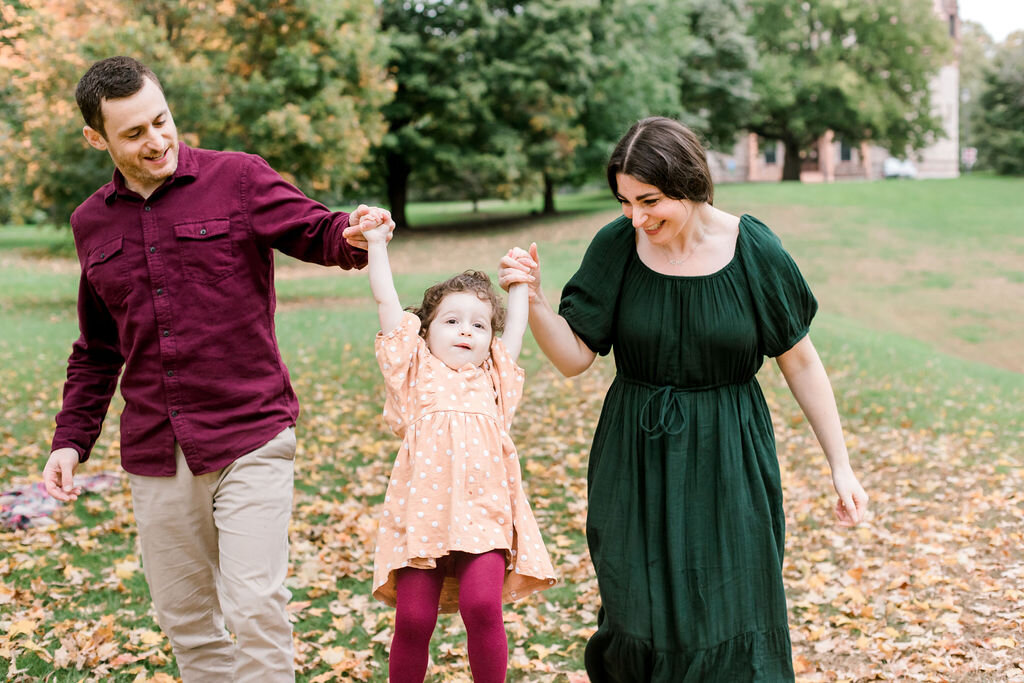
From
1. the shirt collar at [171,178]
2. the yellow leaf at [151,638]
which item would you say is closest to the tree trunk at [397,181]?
the yellow leaf at [151,638]

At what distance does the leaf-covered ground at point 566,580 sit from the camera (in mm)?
4785

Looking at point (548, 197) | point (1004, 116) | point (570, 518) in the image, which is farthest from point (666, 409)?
point (1004, 116)

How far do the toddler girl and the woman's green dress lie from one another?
34cm

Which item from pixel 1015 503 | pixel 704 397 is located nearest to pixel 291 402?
pixel 704 397

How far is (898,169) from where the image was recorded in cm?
5694

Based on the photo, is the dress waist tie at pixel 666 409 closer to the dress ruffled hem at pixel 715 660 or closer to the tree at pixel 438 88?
the dress ruffled hem at pixel 715 660

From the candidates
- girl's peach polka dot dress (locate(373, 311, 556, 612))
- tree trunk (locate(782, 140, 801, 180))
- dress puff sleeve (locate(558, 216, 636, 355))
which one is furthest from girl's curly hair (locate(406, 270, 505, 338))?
tree trunk (locate(782, 140, 801, 180))

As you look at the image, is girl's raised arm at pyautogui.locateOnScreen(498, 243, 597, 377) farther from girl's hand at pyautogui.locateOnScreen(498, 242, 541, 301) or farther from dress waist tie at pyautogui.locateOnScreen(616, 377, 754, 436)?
dress waist tie at pyautogui.locateOnScreen(616, 377, 754, 436)

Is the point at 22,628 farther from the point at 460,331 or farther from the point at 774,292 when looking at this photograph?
the point at 774,292

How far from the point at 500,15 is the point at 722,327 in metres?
28.0

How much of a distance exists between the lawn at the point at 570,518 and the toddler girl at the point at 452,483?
1.72 meters

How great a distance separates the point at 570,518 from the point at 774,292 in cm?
438

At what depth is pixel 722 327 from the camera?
3.21 m

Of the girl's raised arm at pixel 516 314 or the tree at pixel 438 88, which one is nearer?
the girl's raised arm at pixel 516 314
